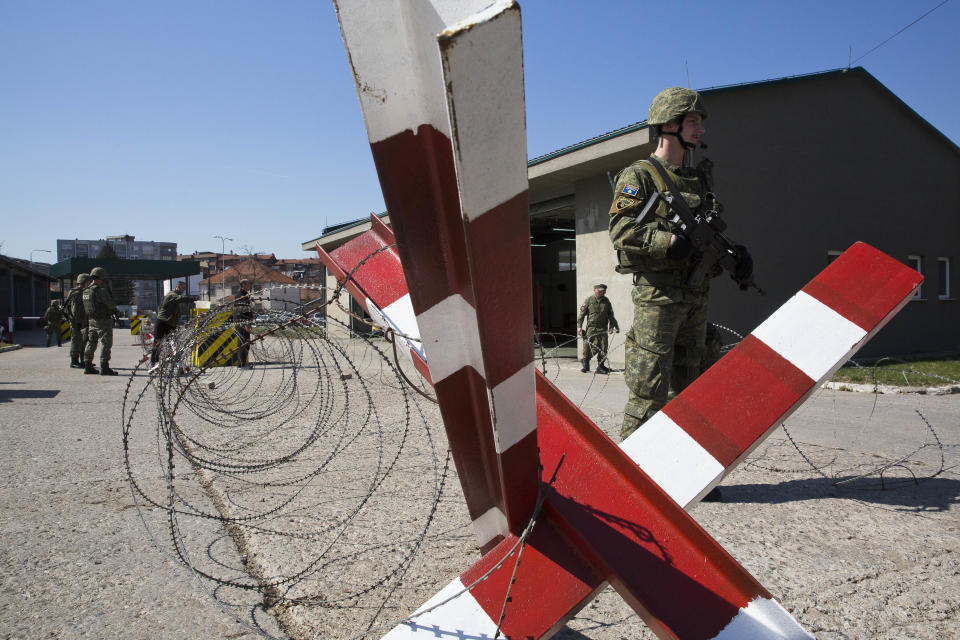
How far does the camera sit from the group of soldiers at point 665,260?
2.96m

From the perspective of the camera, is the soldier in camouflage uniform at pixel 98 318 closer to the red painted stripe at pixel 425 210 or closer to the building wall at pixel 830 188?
the building wall at pixel 830 188

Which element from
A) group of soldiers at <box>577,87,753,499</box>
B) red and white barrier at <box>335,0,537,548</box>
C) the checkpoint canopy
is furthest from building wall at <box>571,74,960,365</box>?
the checkpoint canopy

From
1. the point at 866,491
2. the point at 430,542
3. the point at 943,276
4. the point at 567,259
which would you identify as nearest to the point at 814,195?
the point at 943,276

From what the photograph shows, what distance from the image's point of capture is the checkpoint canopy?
37.1 m

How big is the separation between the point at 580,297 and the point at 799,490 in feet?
31.8

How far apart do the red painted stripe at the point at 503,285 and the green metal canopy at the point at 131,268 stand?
43.0 metres

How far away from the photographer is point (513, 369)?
0.95 metres

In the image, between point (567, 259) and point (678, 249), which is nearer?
point (678, 249)

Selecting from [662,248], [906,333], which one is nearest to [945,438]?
[662,248]

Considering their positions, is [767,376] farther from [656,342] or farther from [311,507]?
[311,507]

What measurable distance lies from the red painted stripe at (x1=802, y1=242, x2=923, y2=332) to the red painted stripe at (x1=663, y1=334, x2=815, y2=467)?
263 mm

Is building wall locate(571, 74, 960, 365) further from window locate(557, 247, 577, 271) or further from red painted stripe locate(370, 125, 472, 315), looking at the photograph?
window locate(557, 247, 577, 271)

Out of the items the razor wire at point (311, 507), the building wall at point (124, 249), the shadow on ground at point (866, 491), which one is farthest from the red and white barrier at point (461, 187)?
the building wall at point (124, 249)

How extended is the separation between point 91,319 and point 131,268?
108 feet
